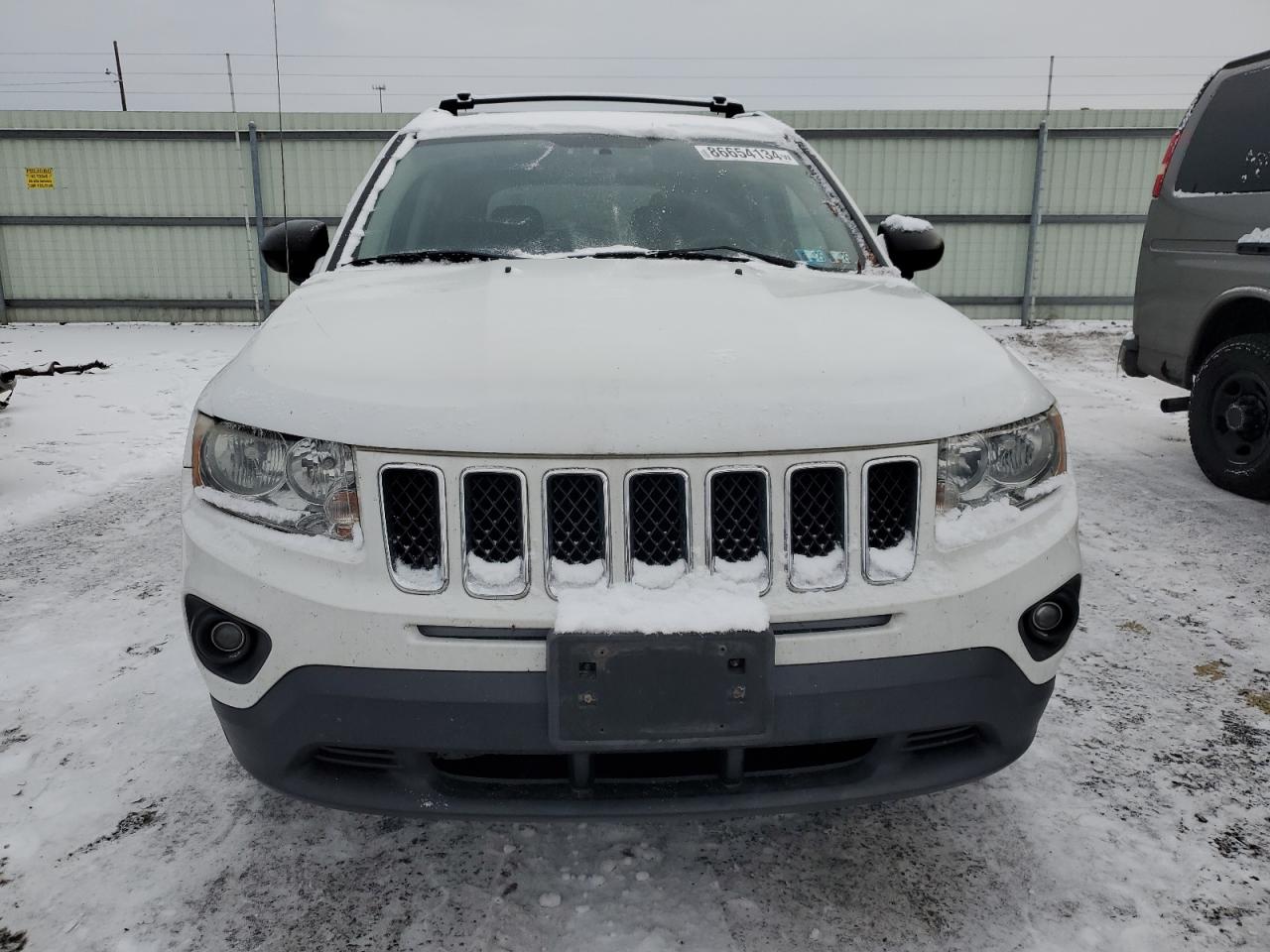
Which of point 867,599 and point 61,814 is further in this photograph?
point 61,814

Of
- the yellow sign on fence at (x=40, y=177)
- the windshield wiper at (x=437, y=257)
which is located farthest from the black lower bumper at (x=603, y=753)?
the yellow sign on fence at (x=40, y=177)

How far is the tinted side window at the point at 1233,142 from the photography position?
4367mm

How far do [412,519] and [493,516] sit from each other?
0.47ft

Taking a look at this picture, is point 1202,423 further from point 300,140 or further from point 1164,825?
point 300,140

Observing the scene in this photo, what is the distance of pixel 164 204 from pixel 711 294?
43.3 ft

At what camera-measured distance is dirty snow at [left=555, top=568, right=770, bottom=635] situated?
4.96 feet

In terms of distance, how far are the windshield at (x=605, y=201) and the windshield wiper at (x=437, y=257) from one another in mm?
17

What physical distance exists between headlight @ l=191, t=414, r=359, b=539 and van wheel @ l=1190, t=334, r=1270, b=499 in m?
4.52

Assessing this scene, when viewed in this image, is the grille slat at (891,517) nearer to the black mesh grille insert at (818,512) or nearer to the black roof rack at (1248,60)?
the black mesh grille insert at (818,512)

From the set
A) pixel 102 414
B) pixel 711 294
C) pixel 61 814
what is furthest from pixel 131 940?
pixel 102 414

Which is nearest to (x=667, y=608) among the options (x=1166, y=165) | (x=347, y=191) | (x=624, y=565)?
(x=624, y=565)

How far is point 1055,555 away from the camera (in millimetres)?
1766

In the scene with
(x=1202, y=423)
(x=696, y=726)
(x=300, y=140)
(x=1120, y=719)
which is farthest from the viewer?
(x=300, y=140)

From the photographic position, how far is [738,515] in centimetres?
161
